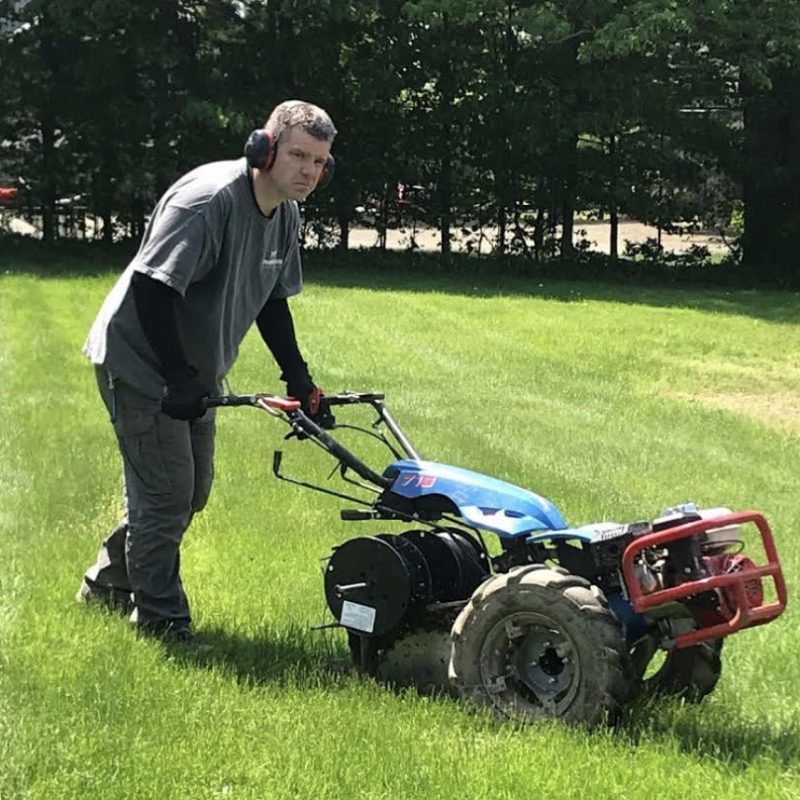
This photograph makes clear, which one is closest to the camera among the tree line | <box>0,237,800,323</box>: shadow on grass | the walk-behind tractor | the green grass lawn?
the green grass lawn

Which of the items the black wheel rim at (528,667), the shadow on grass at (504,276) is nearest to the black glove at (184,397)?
the black wheel rim at (528,667)

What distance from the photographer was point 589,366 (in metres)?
13.0

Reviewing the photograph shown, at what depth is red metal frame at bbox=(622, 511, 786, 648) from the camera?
3766 mm

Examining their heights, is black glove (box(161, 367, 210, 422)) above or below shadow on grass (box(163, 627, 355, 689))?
above

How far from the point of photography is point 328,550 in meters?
6.17

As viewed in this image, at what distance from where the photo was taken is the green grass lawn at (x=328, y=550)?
12.1 feet

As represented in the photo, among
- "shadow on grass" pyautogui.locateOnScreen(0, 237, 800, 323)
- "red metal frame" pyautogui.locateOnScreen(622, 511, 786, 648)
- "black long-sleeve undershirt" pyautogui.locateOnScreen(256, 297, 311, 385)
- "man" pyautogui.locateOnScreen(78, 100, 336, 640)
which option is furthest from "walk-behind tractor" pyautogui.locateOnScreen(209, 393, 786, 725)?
"shadow on grass" pyautogui.locateOnScreen(0, 237, 800, 323)

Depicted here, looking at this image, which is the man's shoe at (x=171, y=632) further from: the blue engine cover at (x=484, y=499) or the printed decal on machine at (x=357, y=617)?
the blue engine cover at (x=484, y=499)

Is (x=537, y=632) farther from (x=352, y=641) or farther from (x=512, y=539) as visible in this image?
(x=352, y=641)

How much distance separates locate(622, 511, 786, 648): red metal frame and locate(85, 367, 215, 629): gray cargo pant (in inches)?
66.0

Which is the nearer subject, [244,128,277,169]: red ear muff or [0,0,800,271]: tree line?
[244,128,277,169]: red ear muff

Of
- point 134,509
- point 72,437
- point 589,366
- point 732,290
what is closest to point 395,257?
point 732,290

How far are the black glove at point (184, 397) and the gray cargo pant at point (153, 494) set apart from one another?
0.98 ft

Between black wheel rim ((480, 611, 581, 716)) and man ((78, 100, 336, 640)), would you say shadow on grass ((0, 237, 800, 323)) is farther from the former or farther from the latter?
black wheel rim ((480, 611, 581, 716))
